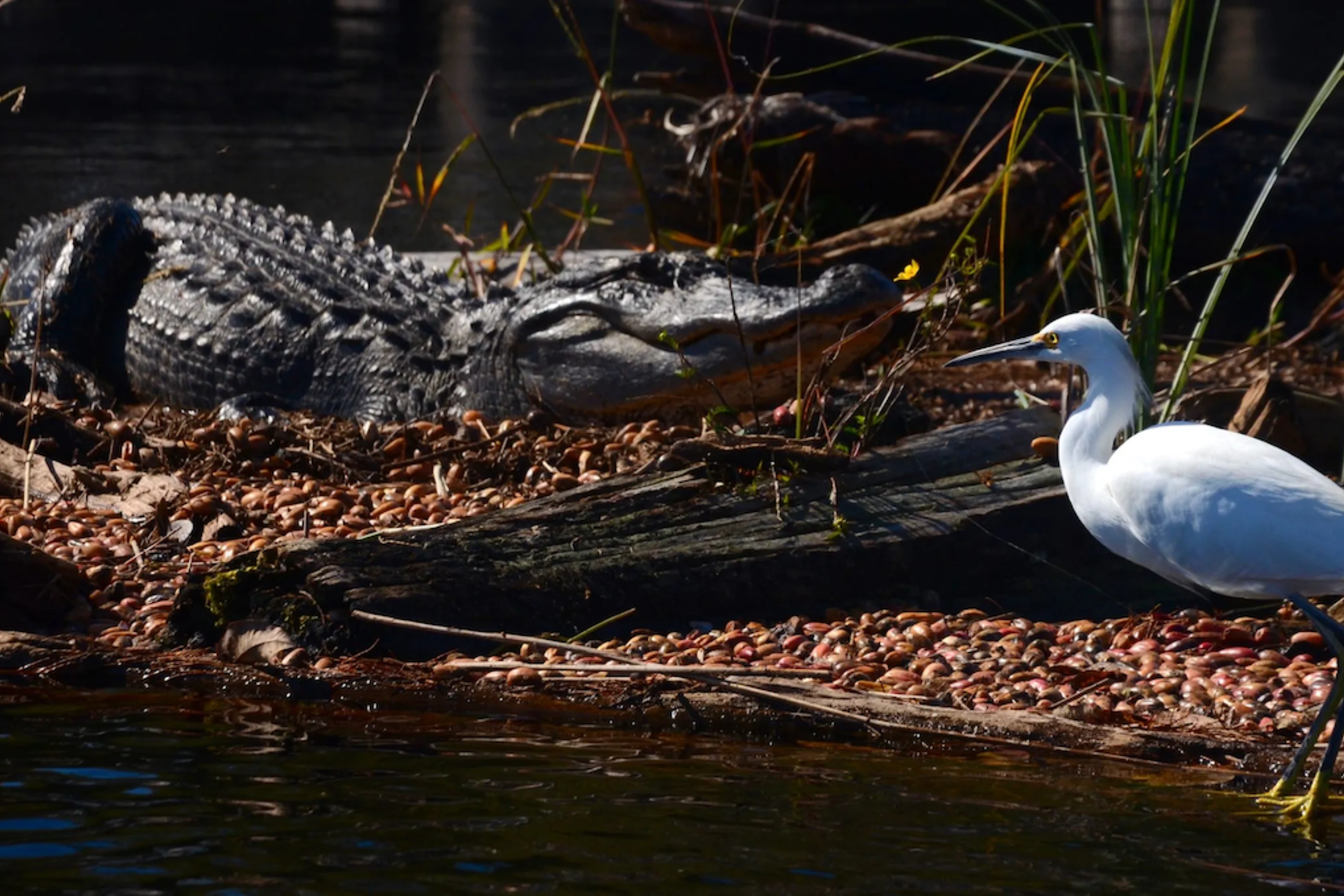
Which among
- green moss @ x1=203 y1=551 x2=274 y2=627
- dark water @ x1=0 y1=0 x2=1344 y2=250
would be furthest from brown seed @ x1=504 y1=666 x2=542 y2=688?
dark water @ x1=0 y1=0 x2=1344 y2=250

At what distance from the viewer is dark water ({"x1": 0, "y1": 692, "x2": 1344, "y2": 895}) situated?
260cm

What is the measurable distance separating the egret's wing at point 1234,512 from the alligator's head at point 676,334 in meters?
1.67

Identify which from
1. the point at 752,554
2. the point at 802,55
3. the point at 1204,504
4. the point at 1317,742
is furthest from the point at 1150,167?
the point at 802,55

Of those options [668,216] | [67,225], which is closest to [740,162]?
[668,216]

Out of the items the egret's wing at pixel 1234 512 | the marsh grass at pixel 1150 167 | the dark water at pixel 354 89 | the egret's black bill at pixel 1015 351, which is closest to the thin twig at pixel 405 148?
the dark water at pixel 354 89

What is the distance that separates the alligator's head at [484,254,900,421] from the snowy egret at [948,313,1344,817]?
1.48m

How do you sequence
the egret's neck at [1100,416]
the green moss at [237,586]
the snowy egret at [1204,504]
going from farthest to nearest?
the green moss at [237,586]
the egret's neck at [1100,416]
the snowy egret at [1204,504]

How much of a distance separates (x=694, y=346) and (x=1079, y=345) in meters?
2.23

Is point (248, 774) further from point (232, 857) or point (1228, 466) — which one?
point (1228, 466)

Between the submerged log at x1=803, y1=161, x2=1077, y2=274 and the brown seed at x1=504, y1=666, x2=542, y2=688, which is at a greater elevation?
the submerged log at x1=803, y1=161, x2=1077, y2=274

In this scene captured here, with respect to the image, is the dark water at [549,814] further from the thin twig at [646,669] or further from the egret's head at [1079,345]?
the egret's head at [1079,345]

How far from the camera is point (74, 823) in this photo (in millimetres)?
2764

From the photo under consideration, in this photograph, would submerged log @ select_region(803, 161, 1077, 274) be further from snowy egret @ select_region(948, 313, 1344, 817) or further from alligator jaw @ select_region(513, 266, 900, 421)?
snowy egret @ select_region(948, 313, 1344, 817)

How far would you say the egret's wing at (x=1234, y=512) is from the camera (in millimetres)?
3256
